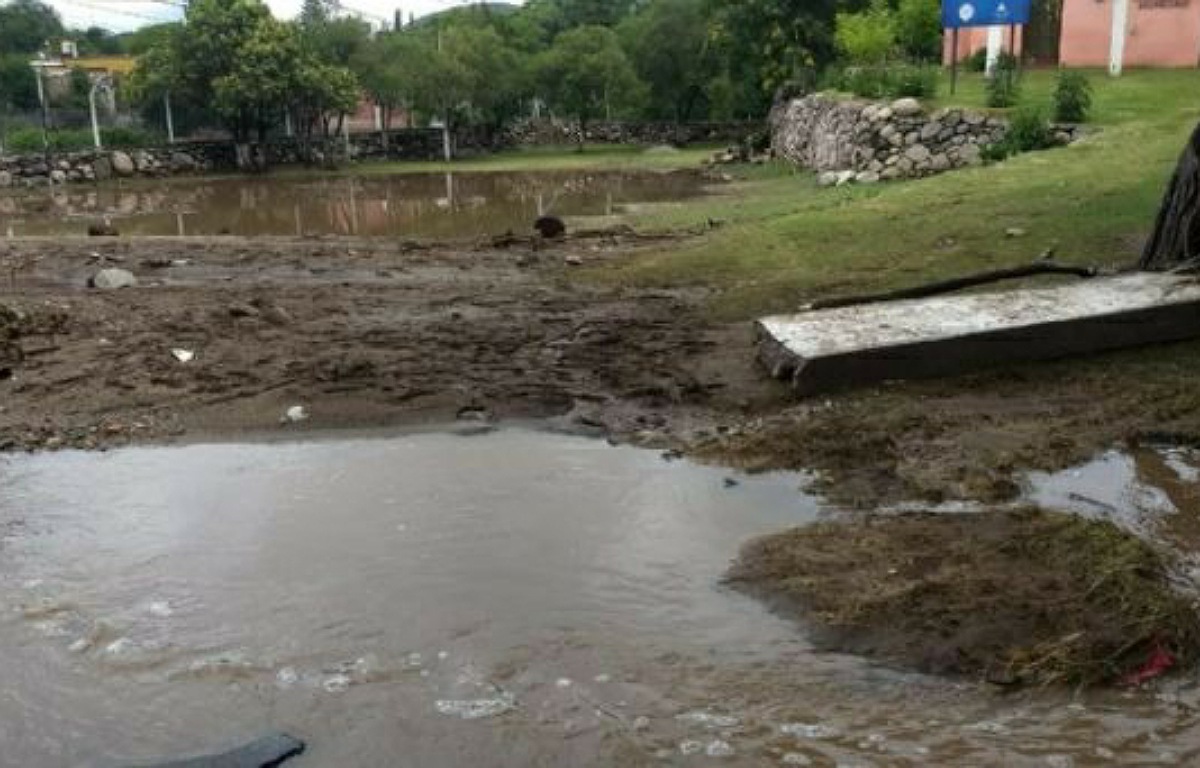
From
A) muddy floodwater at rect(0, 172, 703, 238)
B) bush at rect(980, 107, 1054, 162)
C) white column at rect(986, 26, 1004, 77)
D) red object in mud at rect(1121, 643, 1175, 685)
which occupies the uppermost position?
white column at rect(986, 26, 1004, 77)

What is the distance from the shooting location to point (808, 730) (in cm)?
393

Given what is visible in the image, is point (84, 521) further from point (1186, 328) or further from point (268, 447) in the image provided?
point (1186, 328)

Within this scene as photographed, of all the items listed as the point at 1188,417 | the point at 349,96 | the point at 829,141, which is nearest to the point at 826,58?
the point at 829,141

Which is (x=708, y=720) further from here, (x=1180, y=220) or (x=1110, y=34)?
(x=1110, y=34)

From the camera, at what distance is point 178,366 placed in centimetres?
893

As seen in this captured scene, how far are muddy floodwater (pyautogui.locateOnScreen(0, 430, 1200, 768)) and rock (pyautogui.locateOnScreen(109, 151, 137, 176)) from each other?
123ft

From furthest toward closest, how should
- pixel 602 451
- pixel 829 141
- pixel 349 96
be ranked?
pixel 349 96
pixel 829 141
pixel 602 451

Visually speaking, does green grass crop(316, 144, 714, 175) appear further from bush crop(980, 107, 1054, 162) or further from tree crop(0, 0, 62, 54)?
tree crop(0, 0, 62, 54)

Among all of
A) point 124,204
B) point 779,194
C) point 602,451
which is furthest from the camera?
point 124,204

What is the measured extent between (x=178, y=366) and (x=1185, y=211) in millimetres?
7766

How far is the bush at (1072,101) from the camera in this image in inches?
717

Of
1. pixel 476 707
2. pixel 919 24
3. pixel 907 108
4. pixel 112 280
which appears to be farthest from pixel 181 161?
pixel 476 707

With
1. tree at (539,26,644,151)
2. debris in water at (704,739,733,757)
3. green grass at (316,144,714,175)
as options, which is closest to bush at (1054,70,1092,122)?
debris in water at (704,739,733,757)

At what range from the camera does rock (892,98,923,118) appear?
21672 mm
